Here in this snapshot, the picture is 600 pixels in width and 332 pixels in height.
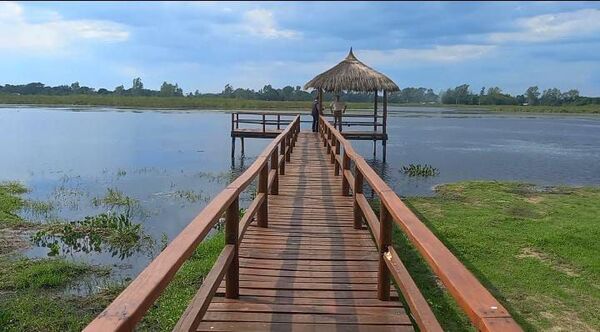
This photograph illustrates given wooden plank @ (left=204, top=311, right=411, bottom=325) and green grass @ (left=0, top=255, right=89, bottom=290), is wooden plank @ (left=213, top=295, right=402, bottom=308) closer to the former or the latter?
wooden plank @ (left=204, top=311, right=411, bottom=325)

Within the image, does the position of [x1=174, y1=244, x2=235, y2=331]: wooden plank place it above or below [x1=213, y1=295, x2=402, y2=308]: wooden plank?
above

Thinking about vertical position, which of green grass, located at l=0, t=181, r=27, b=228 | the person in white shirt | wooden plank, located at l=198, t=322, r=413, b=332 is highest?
the person in white shirt

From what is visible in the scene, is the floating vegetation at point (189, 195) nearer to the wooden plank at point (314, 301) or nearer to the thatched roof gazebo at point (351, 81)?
the thatched roof gazebo at point (351, 81)

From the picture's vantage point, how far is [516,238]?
938 centimetres

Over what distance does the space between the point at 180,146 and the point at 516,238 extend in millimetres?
23926

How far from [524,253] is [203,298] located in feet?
22.1

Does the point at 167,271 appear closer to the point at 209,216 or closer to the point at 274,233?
the point at 209,216

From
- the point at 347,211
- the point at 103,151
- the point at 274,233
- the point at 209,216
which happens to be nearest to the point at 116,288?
the point at 274,233

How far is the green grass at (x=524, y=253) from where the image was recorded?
6.18m

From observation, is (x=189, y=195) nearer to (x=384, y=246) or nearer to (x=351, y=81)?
(x=351, y=81)

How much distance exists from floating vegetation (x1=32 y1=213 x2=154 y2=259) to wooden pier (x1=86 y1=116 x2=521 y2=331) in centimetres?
335

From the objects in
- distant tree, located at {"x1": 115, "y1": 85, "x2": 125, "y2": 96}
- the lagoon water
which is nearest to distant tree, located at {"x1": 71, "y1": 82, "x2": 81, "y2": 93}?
distant tree, located at {"x1": 115, "y1": 85, "x2": 125, "y2": 96}

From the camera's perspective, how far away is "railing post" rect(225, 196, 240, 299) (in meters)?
3.94

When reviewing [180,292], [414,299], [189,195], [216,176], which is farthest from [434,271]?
[216,176]
